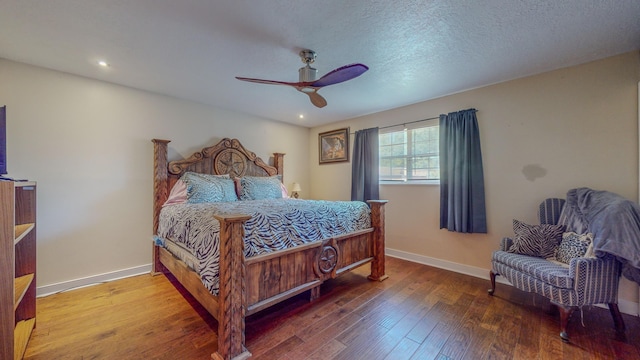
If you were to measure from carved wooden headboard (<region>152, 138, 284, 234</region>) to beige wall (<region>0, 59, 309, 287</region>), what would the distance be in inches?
5.3

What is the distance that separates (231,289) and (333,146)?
365cm

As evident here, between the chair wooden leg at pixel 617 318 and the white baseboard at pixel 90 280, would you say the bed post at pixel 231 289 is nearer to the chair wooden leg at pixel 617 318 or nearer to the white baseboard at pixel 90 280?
the white baseboard at pixel 90 280

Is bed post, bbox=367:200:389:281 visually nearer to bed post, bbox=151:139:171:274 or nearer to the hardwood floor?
the hardwood floor

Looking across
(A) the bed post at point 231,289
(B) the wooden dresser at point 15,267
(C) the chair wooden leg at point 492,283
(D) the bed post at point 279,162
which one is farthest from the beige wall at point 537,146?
(B) the wooden dresser at point 15,267

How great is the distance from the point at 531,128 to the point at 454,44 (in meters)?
1.50

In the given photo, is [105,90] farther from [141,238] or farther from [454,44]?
[454,44]

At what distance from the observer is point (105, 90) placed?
2918 millimetres

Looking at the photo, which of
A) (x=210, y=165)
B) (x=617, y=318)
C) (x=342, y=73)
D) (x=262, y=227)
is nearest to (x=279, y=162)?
(x=210, y=165)

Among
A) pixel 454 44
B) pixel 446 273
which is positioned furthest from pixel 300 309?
pixel 454 44

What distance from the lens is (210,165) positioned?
12.3 feet

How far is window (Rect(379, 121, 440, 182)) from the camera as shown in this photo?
11.6 feet

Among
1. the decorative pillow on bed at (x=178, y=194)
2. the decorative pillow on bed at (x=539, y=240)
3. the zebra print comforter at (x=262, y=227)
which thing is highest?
the decorative pillow on bed at (x=178, y=194)

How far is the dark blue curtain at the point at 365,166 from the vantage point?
4.11 meters

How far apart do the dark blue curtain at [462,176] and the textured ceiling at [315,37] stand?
0.52 m
